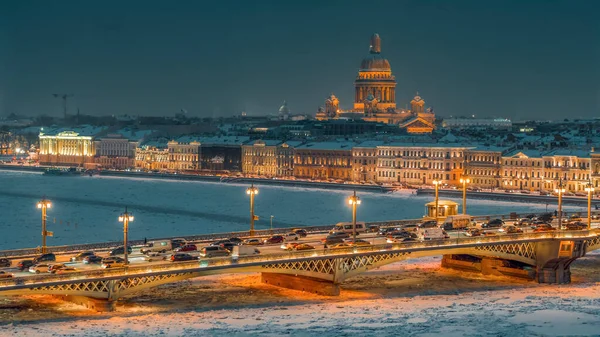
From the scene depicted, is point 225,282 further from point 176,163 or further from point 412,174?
point 176,163

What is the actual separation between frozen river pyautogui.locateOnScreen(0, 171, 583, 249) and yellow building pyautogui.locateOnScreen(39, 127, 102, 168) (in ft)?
90.2

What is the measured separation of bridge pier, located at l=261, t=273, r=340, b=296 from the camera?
97.7 feet

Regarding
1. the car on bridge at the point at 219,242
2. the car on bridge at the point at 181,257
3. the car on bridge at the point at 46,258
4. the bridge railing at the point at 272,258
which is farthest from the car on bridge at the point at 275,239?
the car on bridge at the point at 46,258

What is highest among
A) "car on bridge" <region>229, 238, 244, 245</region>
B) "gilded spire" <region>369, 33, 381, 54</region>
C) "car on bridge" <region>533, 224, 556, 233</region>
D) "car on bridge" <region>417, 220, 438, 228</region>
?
"gilded spire" <region>369, 33, 381, 54</region>

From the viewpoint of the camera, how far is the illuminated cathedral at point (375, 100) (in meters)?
125

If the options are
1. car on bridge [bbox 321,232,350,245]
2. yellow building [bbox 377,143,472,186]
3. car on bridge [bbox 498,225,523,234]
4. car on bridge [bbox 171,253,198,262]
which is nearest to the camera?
car on bridge [bbox 171,253,198,262]

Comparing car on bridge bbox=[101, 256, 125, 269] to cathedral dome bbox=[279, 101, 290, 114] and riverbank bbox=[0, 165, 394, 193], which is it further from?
cathedral dome bbox=[279, 101, 290, 114]

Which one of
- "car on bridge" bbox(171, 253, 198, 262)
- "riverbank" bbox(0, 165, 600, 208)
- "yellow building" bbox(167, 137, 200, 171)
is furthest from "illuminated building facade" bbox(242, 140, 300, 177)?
"car on bridge" bbox(171, 253, 198, 262)

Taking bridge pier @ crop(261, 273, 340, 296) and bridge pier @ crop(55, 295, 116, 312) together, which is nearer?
bridge pier @ crop(55, 295, 116, 312)

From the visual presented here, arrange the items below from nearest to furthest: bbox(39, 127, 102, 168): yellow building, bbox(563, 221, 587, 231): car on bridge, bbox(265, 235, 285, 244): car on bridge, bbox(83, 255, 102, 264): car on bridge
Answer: bbox(83, 255, 102, 264): car on bridge
bbox(265, 235, 285, 244): car on bridge
bbox(563, 221, 587, 231): car on bridge
bbox(39, 127, 102, 168): yellow building

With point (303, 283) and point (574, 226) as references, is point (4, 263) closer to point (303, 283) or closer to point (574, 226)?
point (303, 283)

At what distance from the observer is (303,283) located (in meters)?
30.4

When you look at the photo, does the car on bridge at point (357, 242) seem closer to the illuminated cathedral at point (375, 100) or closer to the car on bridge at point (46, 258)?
the car on bridge at point (46, 258)

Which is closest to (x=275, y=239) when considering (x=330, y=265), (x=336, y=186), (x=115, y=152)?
(x=330, y=265)
